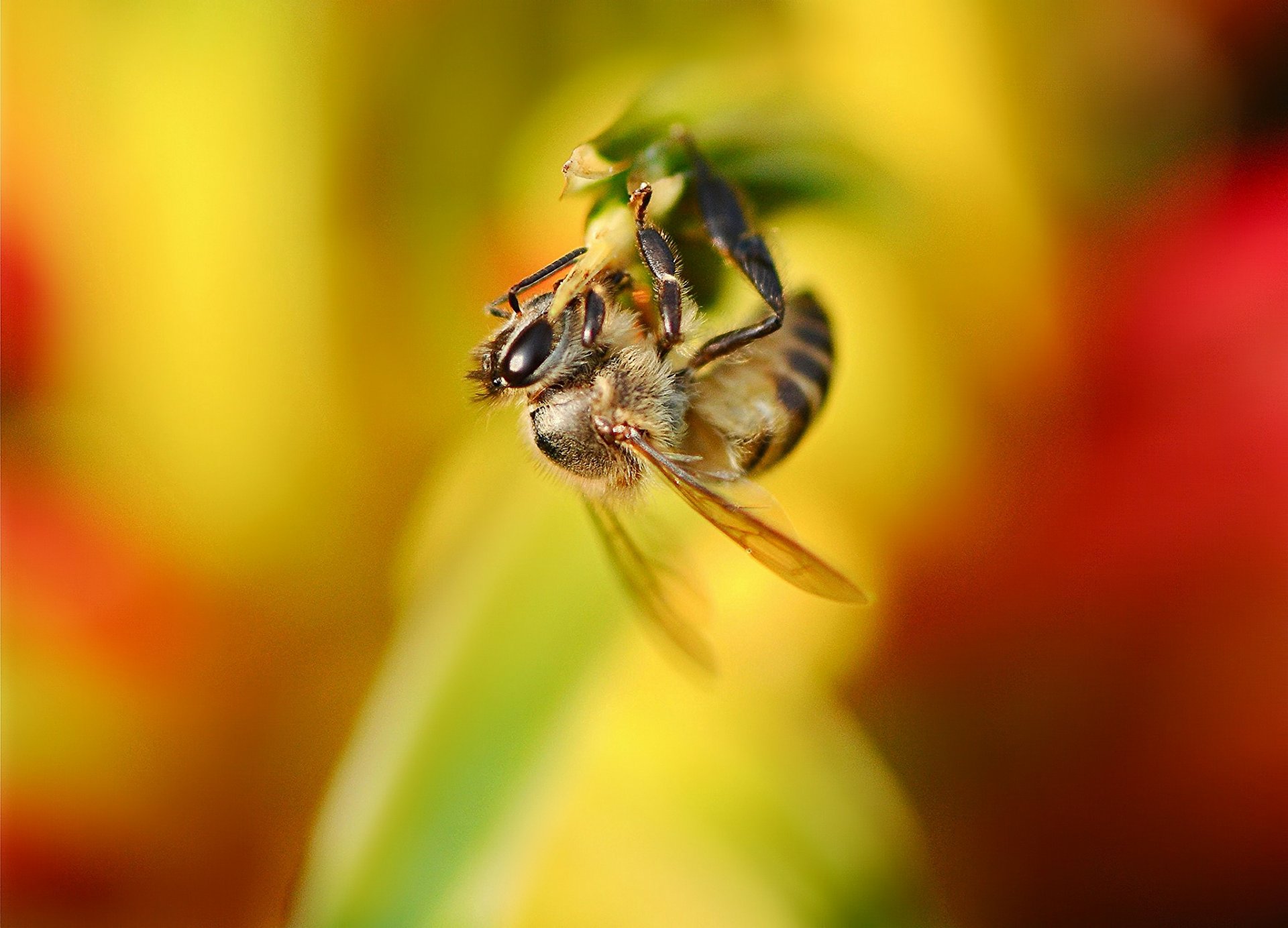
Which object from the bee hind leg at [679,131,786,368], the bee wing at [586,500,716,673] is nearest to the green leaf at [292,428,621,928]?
the bee wing at [586,500,716,673]

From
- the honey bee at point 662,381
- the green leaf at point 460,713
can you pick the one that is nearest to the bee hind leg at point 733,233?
the honey bee at point 662,381

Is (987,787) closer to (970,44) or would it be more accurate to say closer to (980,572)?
(980,572)

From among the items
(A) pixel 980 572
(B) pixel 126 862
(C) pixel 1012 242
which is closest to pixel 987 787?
(A) pixel 980 572

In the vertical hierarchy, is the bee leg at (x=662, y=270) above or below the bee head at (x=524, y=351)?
below

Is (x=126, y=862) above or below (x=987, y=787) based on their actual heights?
above

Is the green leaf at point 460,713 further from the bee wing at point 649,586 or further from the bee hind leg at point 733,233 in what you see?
the bee hind leg at point 733,233

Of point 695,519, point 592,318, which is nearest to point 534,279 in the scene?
point 592,318

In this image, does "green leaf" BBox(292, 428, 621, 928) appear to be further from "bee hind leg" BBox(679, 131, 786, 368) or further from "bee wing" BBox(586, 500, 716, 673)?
"bee hind leg" BBox(679, 131, 786, 368)
